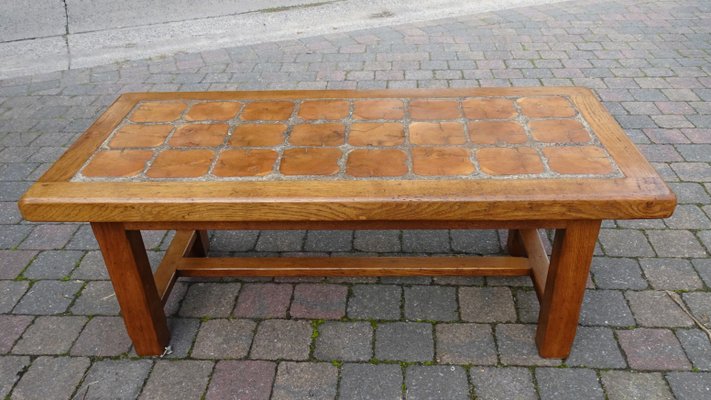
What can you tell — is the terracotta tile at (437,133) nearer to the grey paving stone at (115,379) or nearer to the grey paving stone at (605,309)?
the grey paving stone at (605,309)

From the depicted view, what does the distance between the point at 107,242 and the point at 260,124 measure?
2.21 feet

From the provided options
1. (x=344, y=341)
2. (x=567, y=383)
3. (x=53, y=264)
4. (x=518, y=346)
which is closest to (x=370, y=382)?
(x=344, y=341)

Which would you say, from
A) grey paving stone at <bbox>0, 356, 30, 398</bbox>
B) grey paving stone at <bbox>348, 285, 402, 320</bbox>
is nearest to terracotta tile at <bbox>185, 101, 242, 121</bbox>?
grey paving stone at <bbox>348, 285, 402, 320</bbox>

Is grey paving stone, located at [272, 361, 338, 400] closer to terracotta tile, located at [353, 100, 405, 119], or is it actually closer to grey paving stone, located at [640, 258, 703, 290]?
terracotta tile, located at [353, 100, 405, 119]

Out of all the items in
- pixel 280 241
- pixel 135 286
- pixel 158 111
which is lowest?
pixel 280 241

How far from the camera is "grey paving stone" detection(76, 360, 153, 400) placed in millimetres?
2023

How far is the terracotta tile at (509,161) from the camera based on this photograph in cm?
174

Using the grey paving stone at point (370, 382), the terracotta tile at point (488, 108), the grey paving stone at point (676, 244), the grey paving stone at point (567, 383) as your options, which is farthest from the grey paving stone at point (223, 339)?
the grey paving stone at point (676, 244)

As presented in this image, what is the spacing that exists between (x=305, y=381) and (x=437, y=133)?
1.01m

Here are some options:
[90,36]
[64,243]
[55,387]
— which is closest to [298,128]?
[55,387]

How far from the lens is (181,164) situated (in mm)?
1845

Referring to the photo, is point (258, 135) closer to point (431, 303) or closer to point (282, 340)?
point (282, 340)

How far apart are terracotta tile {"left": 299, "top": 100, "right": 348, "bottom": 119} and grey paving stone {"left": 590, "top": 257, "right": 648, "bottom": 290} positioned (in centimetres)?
134

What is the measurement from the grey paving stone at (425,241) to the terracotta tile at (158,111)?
1219mm
